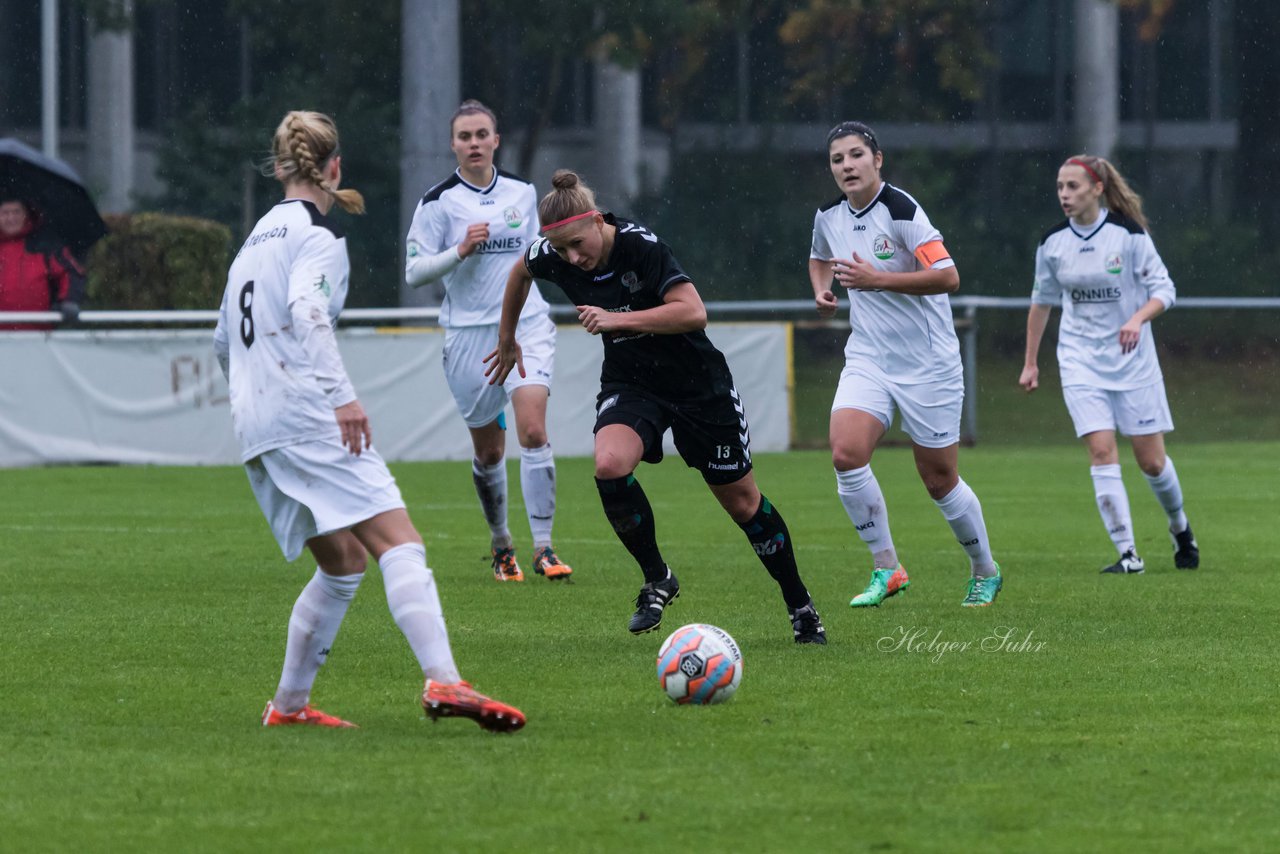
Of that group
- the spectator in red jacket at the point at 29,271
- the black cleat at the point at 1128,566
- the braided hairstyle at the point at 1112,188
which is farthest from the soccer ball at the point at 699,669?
the spectator in red jacket at the point at 29,271

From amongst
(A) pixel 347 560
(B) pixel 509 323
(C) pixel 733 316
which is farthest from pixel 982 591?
(C) pixel 733 316

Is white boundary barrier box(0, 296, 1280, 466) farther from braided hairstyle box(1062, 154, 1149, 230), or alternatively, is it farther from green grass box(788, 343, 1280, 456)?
braided hairstyle box(1062, 154, 1149, 230)

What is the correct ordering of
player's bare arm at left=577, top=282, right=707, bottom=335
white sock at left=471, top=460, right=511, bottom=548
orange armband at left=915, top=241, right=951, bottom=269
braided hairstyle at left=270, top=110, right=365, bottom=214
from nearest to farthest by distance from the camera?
braided hairstyle at left=270, top=110, right=365, bottom=214 → player's bare arm at left=577, top=282, right=707, bottom=335 → orange armband at left=915, top=241, right=951, bottom=269 → white sock at left=471, top=460, right=511, bottom=548

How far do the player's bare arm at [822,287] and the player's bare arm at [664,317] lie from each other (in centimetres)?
125

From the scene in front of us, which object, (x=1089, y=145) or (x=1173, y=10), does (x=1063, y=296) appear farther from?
(x=1173, y=10)

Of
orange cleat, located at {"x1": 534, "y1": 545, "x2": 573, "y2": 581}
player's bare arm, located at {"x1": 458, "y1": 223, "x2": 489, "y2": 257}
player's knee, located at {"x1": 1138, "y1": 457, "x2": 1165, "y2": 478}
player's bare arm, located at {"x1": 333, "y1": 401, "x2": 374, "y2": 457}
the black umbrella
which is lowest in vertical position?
orange cleat, located at {"x1": 534, "y1": 545, "x2": 573, "y2": 581}

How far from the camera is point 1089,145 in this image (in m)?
31.0

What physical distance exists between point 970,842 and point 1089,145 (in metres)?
27.7

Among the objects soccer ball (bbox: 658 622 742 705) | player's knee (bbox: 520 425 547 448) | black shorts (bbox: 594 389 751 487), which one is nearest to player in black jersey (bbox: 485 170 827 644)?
black shorts (bbox: 594 389 751 487)

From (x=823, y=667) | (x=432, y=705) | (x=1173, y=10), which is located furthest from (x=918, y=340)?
(x=1173, y=10)

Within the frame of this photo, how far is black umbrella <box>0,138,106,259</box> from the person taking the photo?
62.4 ft

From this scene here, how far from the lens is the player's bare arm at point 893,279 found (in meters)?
8.15

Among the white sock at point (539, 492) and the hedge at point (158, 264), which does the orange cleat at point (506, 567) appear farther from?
the hedge at point (158, 264)

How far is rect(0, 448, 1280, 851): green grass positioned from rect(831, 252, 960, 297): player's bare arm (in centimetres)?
136
